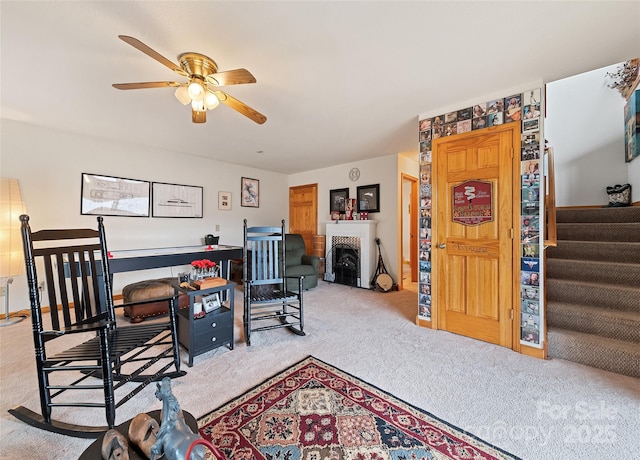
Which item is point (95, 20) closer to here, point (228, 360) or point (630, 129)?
point (228, 360)

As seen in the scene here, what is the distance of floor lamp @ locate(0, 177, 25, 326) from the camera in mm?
2848

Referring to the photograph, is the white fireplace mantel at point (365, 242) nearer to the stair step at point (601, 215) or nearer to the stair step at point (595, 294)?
the stair step at point (595, 294)

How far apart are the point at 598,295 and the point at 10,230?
627cm

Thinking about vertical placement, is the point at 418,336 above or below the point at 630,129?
below

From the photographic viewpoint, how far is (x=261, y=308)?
3457 mm

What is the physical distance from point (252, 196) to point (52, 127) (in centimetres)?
311

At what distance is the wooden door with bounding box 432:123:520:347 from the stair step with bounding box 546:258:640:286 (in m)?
0.83

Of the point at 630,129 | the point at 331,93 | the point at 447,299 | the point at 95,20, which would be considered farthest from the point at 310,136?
the point at 630,129

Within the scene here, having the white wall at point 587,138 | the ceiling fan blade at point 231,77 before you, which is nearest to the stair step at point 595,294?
the white wall at point 587,138

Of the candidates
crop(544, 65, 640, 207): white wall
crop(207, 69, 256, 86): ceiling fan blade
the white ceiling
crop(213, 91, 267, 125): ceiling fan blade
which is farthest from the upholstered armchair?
crop(544, 65, 640, 207): white wall

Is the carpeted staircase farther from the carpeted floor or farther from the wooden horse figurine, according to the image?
the wooden horse figurine

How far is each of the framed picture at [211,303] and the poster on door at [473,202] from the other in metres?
2.56

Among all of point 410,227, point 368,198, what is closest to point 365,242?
point 368,198

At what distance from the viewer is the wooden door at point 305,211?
5.78 metres
